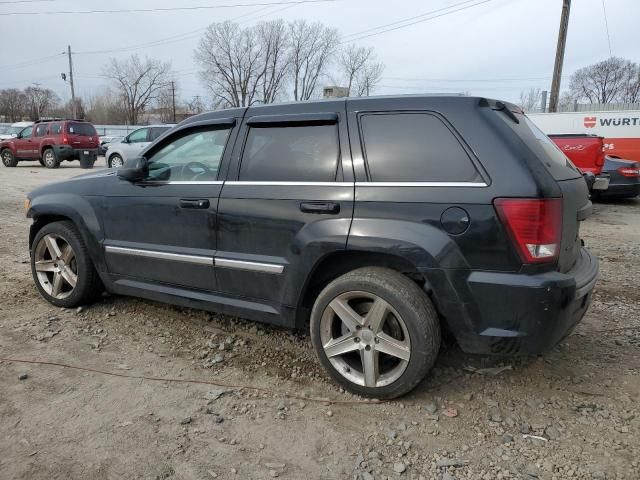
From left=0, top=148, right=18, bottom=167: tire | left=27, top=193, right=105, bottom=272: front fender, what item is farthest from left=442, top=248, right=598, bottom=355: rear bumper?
left=0, top=148, right=18, bottom=167: tire

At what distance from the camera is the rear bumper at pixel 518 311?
7.91ft

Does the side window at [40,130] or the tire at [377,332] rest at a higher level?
the side window at [40,130]

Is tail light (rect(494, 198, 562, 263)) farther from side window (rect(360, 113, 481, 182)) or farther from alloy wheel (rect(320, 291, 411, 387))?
alloy wheel (rect(320, 291, 411, 387))

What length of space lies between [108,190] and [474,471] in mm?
3242

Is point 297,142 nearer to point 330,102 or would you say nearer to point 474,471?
point 330,102

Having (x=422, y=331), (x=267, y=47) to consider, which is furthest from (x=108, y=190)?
(x=267, y=47)

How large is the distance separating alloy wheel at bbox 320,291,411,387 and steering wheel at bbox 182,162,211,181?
1.37 m

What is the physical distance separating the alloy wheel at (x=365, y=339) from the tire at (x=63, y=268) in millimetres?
2319

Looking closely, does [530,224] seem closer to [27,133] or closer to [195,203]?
[195,203]

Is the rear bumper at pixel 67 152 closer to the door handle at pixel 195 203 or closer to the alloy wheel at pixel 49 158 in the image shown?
the alloy wheel at pixel 49 158

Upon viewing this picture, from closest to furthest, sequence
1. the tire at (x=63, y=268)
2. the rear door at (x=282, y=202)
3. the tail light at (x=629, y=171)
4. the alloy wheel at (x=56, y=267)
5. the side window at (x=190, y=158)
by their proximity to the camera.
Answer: the rear door at (x=282, y=202) → the side window at (x=190, y=158) → the tire at (x=63, y=268) → the alloy wheel at (x=56, y=267) → the tail light at (x=629, y=171)

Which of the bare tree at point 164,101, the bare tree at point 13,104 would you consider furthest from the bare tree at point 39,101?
the bare tree at point 164,101

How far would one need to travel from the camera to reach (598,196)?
471 inches

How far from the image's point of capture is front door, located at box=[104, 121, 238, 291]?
11.0 feet
